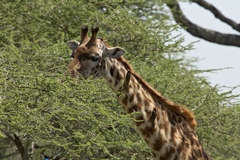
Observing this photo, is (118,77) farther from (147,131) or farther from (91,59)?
(147,131)

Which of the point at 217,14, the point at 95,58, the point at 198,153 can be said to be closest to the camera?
the point at 95,58

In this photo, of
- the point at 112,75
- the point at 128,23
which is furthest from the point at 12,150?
the point at 112,75

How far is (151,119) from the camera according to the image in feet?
28.9

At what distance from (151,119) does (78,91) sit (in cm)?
147

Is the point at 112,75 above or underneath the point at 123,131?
above

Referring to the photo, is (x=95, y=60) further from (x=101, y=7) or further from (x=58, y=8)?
(x=101, y=7)

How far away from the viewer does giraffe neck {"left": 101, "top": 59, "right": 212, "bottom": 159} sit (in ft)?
28.6

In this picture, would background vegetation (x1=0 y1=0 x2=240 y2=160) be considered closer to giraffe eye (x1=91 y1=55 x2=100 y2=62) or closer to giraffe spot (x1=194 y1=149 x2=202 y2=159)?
giraffe eye (x1=91 y1=55 x2=100 y2=62)

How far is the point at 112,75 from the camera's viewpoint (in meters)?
8.69

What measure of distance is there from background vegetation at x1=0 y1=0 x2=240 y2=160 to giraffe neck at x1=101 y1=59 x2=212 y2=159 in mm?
658

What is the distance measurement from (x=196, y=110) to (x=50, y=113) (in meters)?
3.39

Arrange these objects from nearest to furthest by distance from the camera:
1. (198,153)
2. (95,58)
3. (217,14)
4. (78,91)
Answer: (95,58) → (198,153) → (78,91) → (217,14)

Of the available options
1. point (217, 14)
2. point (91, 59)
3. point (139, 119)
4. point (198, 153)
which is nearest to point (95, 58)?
point (91, 59)

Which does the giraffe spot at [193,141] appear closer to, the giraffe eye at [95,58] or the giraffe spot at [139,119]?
the giraffe spot at [139,119]
